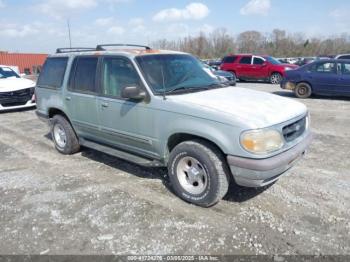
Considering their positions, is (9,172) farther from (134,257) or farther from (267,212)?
(267,212)

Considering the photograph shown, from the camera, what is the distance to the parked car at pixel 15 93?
9711 mm

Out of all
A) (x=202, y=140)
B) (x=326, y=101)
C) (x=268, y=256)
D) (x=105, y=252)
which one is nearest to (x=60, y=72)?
(x=202, y=140)

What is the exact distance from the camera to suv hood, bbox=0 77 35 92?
9.73 m

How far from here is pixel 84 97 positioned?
4.86 m

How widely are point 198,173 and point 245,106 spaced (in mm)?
962

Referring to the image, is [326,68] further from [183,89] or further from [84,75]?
[84,75]

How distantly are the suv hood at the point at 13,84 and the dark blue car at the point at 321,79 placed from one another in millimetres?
9558

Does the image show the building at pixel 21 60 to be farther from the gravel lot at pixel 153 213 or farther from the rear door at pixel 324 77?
the gravel lot at pixel 153 213

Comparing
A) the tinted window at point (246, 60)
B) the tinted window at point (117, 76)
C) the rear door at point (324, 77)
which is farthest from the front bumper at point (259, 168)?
the tinted window at point (246, 60)

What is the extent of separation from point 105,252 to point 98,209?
2.83ft

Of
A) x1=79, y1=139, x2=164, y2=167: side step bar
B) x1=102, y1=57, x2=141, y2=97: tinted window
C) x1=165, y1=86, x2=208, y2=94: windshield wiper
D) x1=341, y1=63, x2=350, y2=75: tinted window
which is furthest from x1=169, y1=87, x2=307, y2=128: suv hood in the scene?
x1=341, y1=63, x2=350, y2=75: tinted window

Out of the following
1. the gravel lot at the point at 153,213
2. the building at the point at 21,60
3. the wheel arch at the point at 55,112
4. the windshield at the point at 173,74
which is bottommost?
the gravel lot at the point at 153,213

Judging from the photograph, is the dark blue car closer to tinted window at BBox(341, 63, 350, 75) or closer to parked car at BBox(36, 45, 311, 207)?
tinted window at BBox(341, 63, 350, 75)

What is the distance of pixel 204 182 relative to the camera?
368cm
